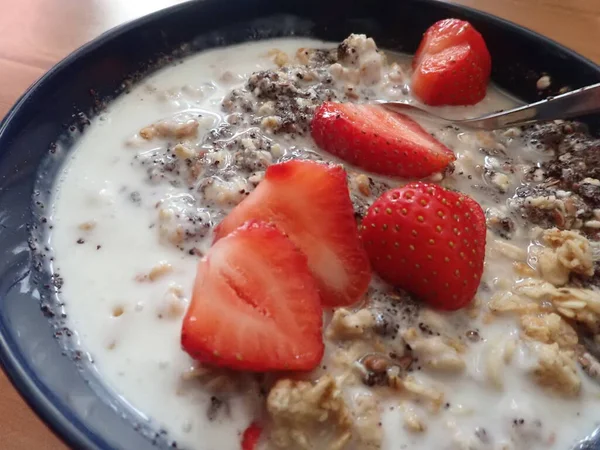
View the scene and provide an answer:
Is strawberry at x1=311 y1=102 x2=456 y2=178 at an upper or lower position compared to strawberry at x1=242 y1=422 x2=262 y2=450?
upper

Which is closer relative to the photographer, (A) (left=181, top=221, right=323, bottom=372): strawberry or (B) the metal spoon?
(A) (left=181, top=221, right=323, bottom=372): strawberry

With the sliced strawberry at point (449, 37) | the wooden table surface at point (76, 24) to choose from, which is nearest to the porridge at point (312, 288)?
the sliced strawberry at point (449, 37)

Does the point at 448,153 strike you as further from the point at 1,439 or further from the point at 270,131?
the point at 1,439

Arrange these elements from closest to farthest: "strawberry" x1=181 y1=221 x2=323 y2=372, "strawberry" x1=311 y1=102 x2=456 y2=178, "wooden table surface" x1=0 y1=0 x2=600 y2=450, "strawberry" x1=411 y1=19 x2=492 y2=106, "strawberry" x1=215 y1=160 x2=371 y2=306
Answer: "strawberry" x1=181 y1=221 x2=323 y2=372 < "strawberry" x1=215 y1=160 x2=371 y2=306 < "strawberry" x1=311 y1=102 x2=456 y2=178 < "strawberry" x1=411 y1=19 x2=492 y2=106 < "wooden table surface" x1=0 y1=0 x2=600 y2=450

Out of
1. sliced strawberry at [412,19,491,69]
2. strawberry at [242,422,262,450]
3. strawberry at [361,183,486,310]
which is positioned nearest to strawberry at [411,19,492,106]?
sliced strawberry at [412,19,491,69]

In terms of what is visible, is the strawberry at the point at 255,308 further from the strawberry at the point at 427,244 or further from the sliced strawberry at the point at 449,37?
the sliced strawberry at the point at 449,37

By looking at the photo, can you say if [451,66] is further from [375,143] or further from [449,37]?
[375,143]

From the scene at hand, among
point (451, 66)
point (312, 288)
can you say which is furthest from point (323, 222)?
point (451, 66)

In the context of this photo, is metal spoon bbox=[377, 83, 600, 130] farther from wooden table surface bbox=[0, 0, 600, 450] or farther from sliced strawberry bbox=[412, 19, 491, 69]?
wooden table surface bbox=[0, 0, 600, 450]
